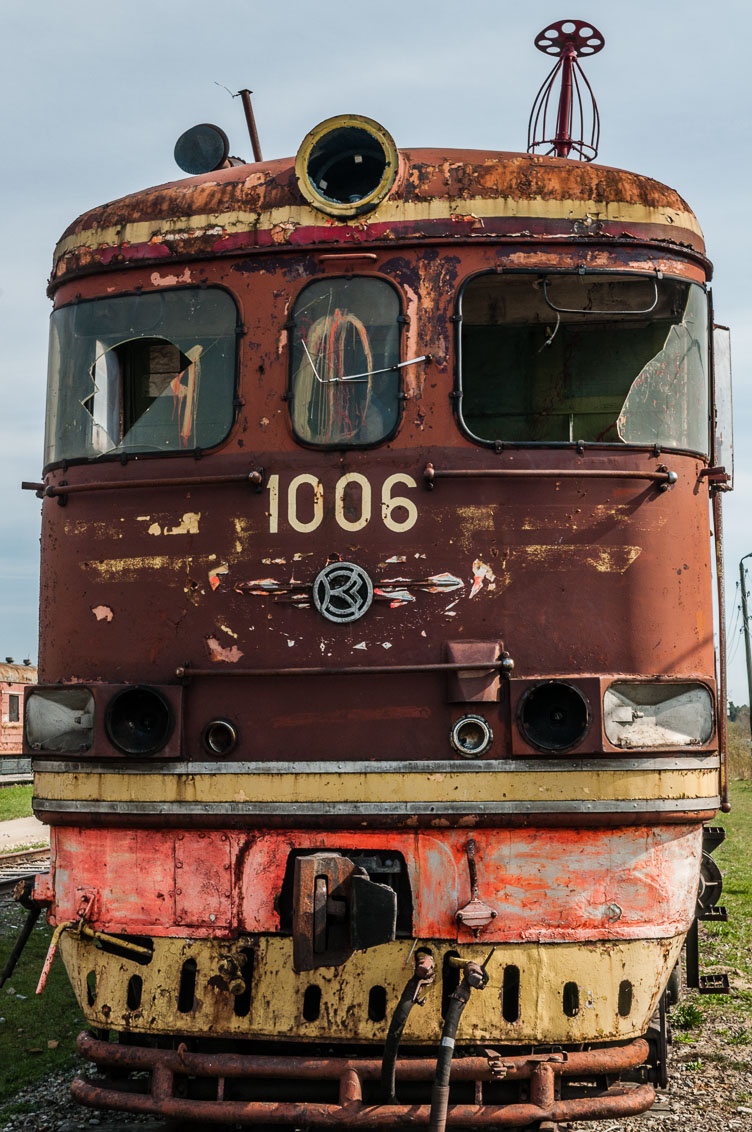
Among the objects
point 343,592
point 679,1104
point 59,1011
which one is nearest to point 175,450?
point 343,592

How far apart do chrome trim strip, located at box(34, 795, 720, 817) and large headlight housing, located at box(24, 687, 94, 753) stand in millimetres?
367

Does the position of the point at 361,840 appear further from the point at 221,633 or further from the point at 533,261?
the point at 533,261

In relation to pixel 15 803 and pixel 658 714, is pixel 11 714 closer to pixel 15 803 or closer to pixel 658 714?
pixel 15 803

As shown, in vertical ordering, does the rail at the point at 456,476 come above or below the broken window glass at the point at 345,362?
below

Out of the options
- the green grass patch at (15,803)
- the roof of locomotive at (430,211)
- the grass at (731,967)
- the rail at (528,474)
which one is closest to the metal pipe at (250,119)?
the roof of locomotive at (430,211)

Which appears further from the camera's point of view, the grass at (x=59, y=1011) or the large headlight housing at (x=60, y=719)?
the grass at (x=59, y=1011)

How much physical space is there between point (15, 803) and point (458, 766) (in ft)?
70.3

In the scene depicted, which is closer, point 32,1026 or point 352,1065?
point 352,1065

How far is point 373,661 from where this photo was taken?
448 cm

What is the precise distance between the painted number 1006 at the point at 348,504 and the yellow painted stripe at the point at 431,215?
1.04m

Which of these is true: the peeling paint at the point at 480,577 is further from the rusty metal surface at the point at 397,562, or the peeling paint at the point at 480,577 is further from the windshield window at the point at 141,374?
the windshield window at the point at 141,374

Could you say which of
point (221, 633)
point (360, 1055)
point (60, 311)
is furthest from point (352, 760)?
point (60, 311)

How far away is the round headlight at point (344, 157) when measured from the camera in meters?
4.70

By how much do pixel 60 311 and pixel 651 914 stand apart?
138 inches
